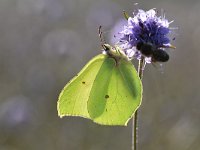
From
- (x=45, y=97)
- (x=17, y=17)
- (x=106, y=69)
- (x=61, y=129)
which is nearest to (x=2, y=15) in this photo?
(x=17, y=17)

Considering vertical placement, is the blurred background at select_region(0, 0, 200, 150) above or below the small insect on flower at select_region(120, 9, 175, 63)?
below

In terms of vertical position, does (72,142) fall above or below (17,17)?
below

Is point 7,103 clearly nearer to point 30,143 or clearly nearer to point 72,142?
point 30,143

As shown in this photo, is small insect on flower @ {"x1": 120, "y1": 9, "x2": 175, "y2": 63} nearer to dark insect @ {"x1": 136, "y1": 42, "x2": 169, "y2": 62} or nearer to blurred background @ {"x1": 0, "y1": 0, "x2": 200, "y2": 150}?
dark insect @ {"x1": 136, "y1": 42, "x2": 169, "y2": 62}

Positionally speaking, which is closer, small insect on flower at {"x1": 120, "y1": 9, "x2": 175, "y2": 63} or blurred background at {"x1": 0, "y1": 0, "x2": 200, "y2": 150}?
small insect on flower at {"x1": 120, "y1": 9, "x2": 175, "y2": 63}

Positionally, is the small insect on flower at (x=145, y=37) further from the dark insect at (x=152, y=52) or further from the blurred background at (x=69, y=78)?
the blurred background at (x=69, y=78)

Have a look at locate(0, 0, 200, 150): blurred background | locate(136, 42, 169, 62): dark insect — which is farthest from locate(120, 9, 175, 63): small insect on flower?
locate(0, 0, 200, 150): blurred background
